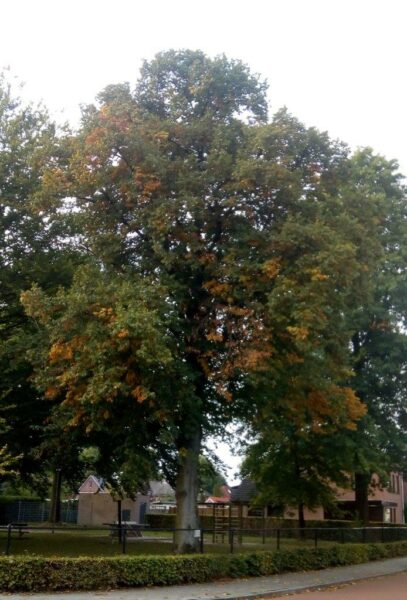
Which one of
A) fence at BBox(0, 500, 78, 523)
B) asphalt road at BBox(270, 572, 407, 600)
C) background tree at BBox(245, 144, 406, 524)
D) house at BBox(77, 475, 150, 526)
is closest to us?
asphalt road at BBox(270, 572, 407, 600)

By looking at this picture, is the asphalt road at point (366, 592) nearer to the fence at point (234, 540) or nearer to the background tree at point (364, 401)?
the fence at point (234, 540)

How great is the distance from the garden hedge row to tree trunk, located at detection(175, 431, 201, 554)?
1430 millimetres

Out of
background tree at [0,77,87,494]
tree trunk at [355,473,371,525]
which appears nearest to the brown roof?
tree trunk at [355,473,371,525]

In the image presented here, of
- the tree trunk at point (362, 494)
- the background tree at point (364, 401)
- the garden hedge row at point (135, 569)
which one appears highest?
the background tree at point (364, 401)

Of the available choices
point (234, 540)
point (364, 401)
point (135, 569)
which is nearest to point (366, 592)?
point (135, 569)

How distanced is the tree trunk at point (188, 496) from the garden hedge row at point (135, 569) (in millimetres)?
1430

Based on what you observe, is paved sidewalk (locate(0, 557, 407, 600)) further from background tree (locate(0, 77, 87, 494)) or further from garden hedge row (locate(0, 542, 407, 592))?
background tree (locate(0, 77, 87, 494))

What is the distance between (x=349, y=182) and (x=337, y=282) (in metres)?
4.68

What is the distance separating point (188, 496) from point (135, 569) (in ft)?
14.8

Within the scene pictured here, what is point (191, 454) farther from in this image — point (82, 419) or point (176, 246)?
point (176, 246)

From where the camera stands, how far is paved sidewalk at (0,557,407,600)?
13375 millimetres

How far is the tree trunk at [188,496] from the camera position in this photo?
18609 millimetres

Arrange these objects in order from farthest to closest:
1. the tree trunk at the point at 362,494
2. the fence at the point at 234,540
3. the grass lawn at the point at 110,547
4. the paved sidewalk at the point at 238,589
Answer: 1. the tree trunk at the point at 362,494
2. the fence at the point at 234,540
3. the grass lawn at the point at 110,547
4. the paved sidewalk at the point at 238,589

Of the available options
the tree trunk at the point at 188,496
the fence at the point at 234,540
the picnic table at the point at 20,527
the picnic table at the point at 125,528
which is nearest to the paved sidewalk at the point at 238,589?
the tree trunk at the point at 188,496
